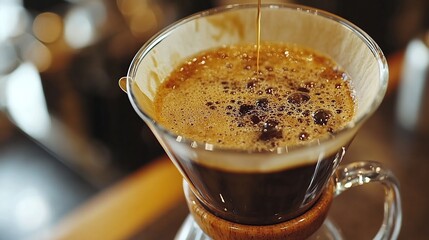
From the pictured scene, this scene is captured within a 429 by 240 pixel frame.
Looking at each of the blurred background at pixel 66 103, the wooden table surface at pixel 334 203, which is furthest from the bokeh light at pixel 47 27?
the wooden table surface at pixel 334 203

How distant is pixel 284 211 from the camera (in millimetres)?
679

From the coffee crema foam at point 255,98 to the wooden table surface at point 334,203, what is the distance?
1.20 ft

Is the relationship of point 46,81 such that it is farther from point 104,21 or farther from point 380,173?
point 380,173

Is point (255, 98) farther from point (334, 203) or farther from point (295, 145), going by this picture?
point (334, 203)

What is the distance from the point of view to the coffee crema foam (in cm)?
67

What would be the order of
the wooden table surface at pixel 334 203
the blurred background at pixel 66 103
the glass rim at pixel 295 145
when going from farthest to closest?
the blurred background at pixel 66 103 < the wooden table surface at pixel 334 203 < the glass rim at pixel 295 145

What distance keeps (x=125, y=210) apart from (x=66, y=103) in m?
0.98

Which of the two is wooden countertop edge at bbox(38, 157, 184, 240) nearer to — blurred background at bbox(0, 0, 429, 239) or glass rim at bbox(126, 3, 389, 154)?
glass rim at bbox(126, 3, 389, 154)

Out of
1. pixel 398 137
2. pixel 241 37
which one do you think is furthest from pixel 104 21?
pixel 241 37

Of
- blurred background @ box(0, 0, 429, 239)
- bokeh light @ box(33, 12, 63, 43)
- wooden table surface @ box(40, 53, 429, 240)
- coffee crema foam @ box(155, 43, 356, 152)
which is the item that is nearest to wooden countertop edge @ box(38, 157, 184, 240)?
wooden table surface @ box(40, 53, 429, 240)

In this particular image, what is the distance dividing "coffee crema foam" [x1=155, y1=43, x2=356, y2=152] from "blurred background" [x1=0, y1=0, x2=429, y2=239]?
120cm

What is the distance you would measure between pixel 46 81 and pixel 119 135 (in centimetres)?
32

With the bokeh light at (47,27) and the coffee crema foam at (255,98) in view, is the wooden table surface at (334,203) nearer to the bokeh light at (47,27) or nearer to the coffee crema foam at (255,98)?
the coffee crema foam at (255,98)

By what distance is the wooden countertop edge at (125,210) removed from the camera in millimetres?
1177
